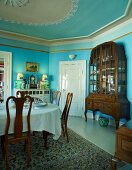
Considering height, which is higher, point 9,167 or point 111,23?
point 111,23

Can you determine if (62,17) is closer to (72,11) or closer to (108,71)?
(72,11)

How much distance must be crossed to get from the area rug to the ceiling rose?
2755 mm

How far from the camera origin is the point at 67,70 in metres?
5.35

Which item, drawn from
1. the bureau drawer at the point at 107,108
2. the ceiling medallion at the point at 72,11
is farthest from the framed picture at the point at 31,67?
the bureau drawer at the point at 107,108

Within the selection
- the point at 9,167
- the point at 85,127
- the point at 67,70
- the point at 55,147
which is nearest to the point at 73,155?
the point at 55,147

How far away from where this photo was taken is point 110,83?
377 cm

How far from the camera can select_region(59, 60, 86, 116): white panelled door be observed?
5.10 meters

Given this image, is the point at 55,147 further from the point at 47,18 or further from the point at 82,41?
the point at 82,41

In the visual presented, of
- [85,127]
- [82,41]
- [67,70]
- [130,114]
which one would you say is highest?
[82,41]

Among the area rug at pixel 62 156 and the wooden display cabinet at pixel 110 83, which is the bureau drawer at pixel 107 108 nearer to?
the wooden display cabinet at pixel 110 83

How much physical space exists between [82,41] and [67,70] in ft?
3.84

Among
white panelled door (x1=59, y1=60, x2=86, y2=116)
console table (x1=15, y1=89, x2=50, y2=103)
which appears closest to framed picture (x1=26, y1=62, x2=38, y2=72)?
console table (x1=15, y1=89, x2=50, y2=103)

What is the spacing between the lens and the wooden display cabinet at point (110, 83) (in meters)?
3.47

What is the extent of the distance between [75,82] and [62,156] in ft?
10.6
